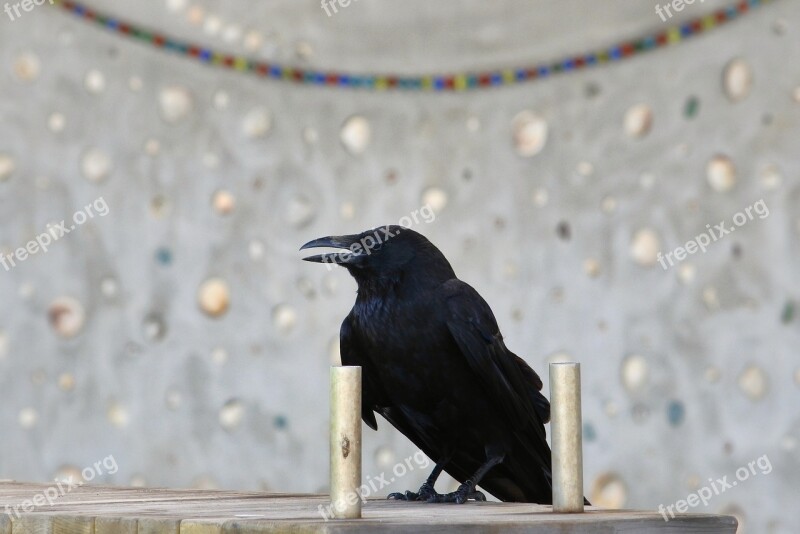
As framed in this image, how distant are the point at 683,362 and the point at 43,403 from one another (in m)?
1.82

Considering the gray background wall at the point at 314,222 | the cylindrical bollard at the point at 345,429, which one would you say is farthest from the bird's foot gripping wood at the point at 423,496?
the gray background wall at the point at 314,222

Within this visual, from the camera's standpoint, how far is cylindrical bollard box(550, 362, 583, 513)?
157 cm

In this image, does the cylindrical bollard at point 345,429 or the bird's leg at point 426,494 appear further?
the bird's leg at point 426,494

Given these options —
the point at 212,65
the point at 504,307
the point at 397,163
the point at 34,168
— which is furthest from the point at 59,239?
the point at 504,307

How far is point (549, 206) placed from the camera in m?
3.29

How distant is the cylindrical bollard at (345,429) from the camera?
1.42 metres

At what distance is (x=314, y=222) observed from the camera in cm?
340

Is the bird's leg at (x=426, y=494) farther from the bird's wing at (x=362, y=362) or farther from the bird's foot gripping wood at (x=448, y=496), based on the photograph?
the bird's wing at (x=362, y=362)

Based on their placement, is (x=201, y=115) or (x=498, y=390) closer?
(x=498, y=390)

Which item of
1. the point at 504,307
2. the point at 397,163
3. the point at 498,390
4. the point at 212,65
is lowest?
the point at 498,390

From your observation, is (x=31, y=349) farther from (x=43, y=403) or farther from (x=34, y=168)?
(x=34, y=168)

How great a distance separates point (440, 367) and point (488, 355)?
8cm

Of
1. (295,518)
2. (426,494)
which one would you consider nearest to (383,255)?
(426,494)

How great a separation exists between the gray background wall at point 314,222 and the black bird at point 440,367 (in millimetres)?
1265
